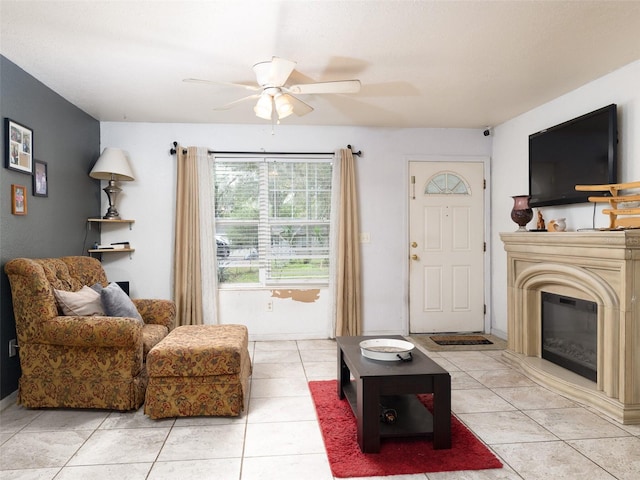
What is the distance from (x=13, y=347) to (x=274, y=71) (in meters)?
2.66

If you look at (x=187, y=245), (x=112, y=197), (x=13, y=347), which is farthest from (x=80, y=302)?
(x=112, y=197)

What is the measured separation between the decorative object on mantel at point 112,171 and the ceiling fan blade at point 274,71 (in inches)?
84.3

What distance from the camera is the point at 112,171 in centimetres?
432

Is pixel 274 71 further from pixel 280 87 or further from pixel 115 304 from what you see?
pixel 115 304

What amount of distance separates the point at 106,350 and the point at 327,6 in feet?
8.18

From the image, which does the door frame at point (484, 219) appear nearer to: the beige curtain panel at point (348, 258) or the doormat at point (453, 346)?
the doormat at point (453, 346)

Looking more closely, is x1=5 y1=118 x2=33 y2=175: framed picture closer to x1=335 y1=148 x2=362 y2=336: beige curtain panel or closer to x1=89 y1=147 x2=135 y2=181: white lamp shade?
x1=89 y1=147 x2=135 y2=181: white lamp shade

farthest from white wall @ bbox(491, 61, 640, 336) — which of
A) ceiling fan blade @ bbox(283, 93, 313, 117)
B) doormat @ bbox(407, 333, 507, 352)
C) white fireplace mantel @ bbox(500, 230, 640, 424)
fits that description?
ceiling fan blade @ bbox(283, 93, 313, 117)

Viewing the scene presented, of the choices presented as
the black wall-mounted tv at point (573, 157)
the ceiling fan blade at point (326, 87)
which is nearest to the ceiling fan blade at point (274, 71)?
the ceiling fan blade at point (326, 87)

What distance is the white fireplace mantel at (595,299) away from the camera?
2697 millimetres

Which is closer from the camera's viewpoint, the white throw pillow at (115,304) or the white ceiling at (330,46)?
the white ceiling at (330,46)

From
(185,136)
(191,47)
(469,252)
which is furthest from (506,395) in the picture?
(185,136)

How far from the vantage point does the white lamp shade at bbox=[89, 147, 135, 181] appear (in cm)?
432

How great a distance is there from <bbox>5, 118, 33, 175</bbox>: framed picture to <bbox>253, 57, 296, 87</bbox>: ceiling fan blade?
179 centimetres
